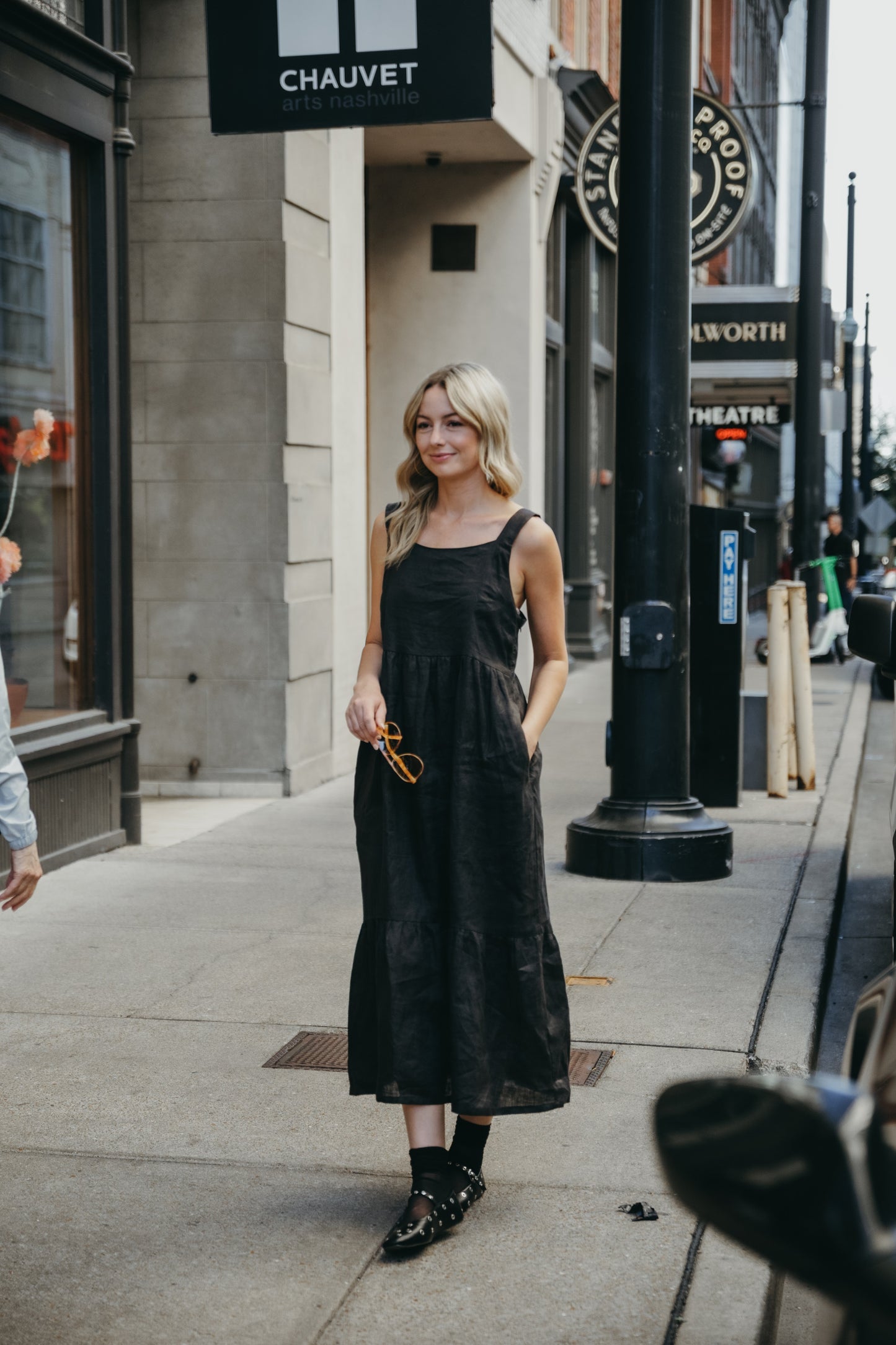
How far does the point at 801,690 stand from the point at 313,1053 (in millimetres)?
6162

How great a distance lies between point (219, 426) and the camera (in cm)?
993

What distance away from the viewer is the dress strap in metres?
3.87

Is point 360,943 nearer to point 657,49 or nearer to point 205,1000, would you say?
point 205,1000

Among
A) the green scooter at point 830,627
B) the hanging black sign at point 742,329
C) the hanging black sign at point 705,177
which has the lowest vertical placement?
the green scooter at point 830,627

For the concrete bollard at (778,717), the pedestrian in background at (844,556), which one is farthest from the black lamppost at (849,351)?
the concrete bollard at (778,717)

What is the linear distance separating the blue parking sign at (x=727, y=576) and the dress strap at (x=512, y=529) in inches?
219

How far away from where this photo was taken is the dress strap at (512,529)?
152 inches

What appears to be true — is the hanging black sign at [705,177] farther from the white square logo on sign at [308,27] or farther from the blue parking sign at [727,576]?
the white square logo on sign at [308,27]

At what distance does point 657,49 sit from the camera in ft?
25.2

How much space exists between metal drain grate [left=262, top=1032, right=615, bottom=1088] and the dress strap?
175 centimetres

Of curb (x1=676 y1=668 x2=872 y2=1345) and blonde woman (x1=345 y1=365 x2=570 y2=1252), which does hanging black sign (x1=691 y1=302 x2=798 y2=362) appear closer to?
curb (x1=676 y1=668 x2=872 y2=1345)

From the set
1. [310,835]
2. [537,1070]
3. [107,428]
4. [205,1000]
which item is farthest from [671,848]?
[537,1070]

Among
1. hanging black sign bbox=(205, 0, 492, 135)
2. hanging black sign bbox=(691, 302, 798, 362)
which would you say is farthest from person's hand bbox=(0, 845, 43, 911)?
hanging black sign bbox=(691, 302, 798, 362)

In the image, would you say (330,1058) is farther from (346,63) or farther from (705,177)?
(705,177)
